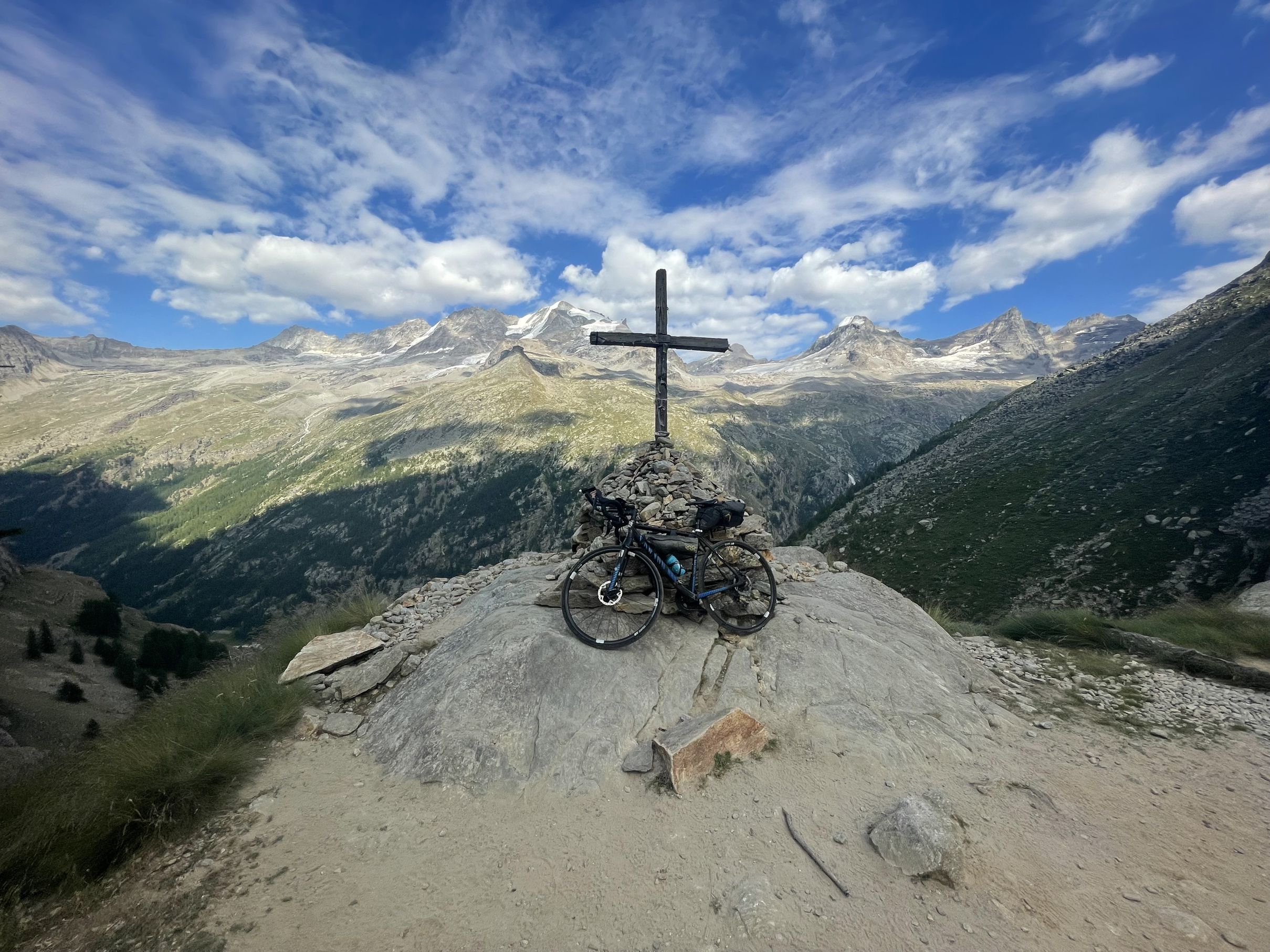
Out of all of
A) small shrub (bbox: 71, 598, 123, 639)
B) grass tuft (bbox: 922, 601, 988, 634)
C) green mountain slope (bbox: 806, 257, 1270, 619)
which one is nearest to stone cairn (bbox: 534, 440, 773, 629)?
grass tuft (bbox: 922, 601, 988, 634)

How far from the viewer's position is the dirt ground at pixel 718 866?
5715 millimetres

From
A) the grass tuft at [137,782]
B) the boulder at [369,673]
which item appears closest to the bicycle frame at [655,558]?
the boulder at [369,673]

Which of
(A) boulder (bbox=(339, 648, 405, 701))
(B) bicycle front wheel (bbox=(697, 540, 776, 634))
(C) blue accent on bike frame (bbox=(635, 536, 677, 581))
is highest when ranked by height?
(C) blue accent on bike frame (bbox=(635, 536, 677, 581))

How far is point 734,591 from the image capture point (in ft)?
39.9

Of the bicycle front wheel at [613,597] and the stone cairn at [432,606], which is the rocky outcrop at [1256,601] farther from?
the bicycle front wheel at [613,597]

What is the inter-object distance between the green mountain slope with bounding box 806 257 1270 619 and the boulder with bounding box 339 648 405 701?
5280 cm

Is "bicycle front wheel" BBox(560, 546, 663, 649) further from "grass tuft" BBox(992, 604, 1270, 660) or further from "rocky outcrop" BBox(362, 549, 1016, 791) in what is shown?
"grass tuft" BBox(992, 604, 1270, 660)

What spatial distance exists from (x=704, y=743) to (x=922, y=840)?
336 cm

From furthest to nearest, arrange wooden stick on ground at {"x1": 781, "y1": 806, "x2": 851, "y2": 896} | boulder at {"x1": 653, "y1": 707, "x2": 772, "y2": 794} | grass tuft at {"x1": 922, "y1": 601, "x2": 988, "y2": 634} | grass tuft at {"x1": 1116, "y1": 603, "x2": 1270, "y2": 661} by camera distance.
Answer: grass tuft at {"x1": 922, "y1": 601, "x2": 988, "y2": 634}, grass tuft at {"x1": 1116, "y1": 603, "x2": 1270, "y2": 661}, boulder at {"x1": 653, "y1": 707, "x2": 772, "y2": 794}, wooden stick on ground at {"x1": 781, "y1": 806, "x2": 851, "y2": 896}

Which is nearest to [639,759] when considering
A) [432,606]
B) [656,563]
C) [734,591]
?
[656,563]

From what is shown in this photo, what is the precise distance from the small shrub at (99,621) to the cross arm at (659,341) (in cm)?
10736

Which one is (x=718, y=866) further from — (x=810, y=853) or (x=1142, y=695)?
(x=1142, y=695)

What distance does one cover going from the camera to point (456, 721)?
9.24 meters

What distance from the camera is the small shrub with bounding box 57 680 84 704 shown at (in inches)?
1907
